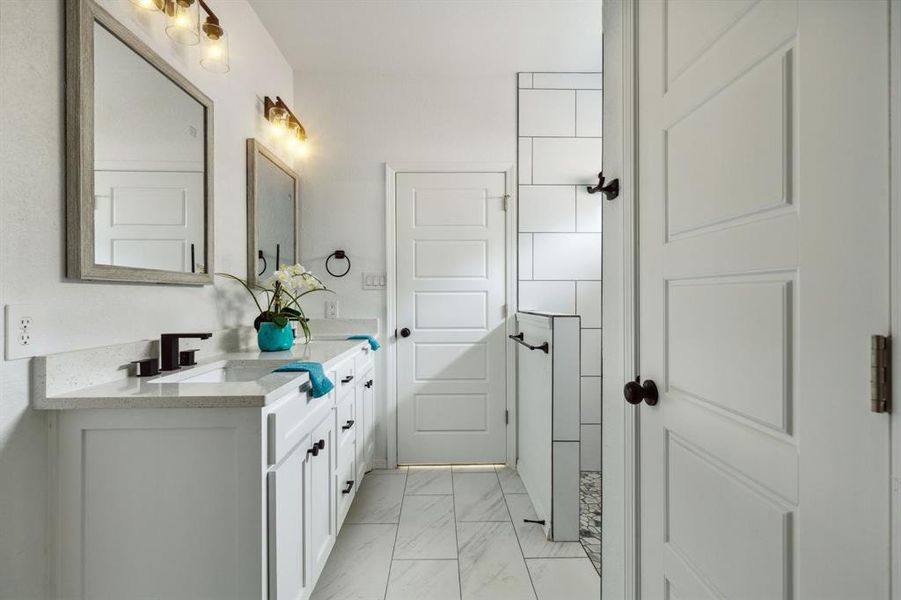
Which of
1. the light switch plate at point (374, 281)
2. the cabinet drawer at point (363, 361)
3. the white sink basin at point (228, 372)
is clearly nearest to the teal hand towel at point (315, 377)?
the white sink basin at point (228, 372)

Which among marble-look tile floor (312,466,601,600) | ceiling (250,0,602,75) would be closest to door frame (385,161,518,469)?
marble-look tile floor (312,466,601,600)

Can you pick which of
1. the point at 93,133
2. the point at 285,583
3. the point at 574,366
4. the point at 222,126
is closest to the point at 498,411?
the point at 574,366

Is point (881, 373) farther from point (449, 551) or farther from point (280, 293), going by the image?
point (280, 293)

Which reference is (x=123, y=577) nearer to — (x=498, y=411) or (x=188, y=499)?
(x=188, y=499)

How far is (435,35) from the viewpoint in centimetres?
258

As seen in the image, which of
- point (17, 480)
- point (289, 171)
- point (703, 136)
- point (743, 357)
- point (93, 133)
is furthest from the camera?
point (289, 171)

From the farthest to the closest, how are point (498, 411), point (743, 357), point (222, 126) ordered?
point (498, 411), point (222, 126), point (743, 357)

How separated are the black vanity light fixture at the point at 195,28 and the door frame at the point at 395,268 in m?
1.33

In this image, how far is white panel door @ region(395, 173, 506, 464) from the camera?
3021mm

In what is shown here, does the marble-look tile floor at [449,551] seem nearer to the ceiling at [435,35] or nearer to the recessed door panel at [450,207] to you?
the recessed door panel at [450,207]

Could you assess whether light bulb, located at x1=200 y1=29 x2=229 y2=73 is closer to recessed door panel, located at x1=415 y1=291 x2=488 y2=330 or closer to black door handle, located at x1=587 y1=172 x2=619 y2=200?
black door handle, located at x1=587 y1=172 x2=619 y2=200

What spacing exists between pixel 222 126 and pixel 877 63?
88.5 inches

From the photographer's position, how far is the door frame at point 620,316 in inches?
43.9

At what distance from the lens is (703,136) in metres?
0.84
